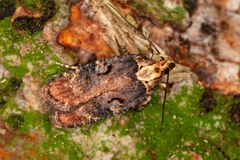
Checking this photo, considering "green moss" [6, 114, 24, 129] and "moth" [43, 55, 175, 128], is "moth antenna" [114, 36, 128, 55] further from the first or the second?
"green moss" [6, 114, 24, 129]

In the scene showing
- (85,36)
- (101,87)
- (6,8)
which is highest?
(6,8)

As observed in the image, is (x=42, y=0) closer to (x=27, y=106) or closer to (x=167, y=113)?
(x=27, y=106)

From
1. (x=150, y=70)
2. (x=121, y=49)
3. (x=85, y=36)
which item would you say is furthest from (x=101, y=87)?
(x=85, y=36)

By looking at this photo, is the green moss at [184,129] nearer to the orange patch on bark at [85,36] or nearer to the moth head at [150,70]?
the moth head at [150,70]

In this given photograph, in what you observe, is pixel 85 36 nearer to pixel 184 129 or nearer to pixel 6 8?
pixel 6 8

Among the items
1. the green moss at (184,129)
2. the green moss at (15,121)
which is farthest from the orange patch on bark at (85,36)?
the green moss at (15,121)

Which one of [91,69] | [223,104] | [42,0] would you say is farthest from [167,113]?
[42,0]
